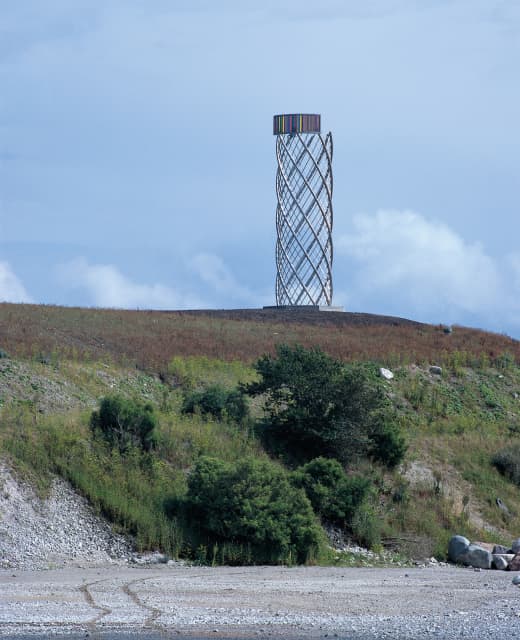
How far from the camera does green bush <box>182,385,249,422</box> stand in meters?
34.1

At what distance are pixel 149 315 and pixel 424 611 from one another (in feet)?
128

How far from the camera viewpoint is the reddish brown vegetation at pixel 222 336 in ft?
131

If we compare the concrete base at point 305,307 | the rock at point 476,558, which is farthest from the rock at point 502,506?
the concrete base at point 305,307

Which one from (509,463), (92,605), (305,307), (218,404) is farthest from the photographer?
(305,307)

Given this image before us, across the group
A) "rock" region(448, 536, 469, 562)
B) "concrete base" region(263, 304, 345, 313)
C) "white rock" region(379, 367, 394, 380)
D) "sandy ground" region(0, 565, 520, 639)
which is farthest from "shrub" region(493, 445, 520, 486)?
"concrete base" region(263, 304, 345, 313)

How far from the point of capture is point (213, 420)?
1320 inches

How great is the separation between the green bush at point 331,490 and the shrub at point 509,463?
10.9 meters

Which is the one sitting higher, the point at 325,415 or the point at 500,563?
the point at 325,415

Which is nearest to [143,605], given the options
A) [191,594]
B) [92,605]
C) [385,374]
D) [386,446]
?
[92,605]

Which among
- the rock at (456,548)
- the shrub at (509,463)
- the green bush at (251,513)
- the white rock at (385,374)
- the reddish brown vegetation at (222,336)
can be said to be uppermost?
the reddish brown vegetation at (222,336)

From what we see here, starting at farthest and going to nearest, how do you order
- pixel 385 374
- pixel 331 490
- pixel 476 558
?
pixel 385 374 < pixel 331 490 < pixel 476 558

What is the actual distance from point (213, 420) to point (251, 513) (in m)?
9.69

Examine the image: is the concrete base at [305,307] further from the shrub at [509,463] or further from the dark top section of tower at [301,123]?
the shrub at [509,463]

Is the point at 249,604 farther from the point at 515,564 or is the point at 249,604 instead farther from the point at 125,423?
the point at 125,423
